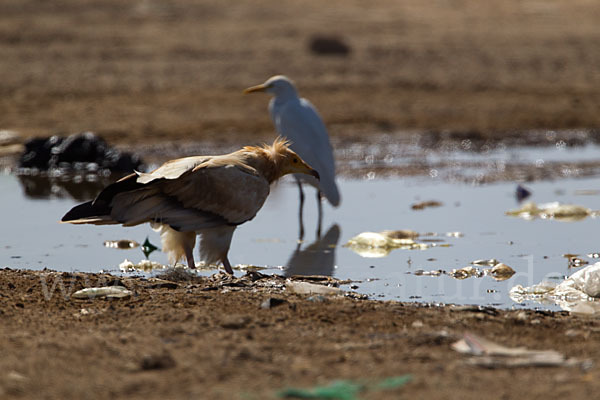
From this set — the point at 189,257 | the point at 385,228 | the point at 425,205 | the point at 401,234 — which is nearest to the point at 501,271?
the point at 401,234

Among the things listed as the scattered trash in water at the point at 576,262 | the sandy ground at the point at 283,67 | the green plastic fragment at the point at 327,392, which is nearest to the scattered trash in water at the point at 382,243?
the scattered trash in water at the point at 576,262

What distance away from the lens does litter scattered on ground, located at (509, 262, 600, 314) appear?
6145mm

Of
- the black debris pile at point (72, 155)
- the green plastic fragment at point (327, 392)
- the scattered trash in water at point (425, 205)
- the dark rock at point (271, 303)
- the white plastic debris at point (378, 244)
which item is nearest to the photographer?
the green plastic fragment at point (327, 392)

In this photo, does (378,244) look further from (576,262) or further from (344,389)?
(344,389)

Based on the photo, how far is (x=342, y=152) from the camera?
1495 centimetres

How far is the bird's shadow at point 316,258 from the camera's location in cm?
741

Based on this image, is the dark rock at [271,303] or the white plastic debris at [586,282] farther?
A: the white plastic debris at [586,282]

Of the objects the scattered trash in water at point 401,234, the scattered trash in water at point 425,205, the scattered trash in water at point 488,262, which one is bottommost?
the scattered trash in water at point 488,262

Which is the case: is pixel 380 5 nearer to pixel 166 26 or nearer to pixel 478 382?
pixel 166 26

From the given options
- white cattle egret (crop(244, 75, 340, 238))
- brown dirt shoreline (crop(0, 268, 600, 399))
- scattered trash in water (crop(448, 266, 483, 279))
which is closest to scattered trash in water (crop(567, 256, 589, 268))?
scattered trash in water (crop(448, 266, 483, 279))

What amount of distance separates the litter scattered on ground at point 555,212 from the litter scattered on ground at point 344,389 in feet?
19.1

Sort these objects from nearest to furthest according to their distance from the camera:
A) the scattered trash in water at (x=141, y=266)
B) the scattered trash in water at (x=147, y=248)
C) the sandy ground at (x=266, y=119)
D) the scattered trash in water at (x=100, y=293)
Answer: the sandy ground at (x=266, y=119)
the scattered trash in water at (x=100, y=293)
the scattered trash in water at (x=141, y=266)
the scattered trash in water at (x=147, y=248)

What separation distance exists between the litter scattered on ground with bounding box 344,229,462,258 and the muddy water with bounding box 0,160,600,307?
0.07 metres

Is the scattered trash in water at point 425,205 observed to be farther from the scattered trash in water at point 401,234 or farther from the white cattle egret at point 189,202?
the white cattle egret at point 189,202
